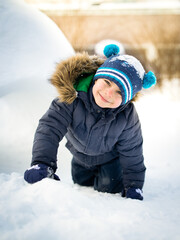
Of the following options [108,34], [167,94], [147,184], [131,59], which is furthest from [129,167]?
[108,34]

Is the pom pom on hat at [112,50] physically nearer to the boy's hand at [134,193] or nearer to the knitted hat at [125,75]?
the knitted hat at [125,75]

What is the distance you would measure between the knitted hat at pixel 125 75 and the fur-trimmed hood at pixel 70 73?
3.8 inches

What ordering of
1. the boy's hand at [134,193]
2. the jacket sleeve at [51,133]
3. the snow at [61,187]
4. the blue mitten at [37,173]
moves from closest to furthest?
1. the snow at [61,187]
2. the blue mitten at [37,173]
3. the jacket sleeve at [51,133]
4. the boy's hand at [134,193]

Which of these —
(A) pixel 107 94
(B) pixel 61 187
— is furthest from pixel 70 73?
(B) pixel 61 187

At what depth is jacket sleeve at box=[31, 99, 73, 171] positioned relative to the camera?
1176mm

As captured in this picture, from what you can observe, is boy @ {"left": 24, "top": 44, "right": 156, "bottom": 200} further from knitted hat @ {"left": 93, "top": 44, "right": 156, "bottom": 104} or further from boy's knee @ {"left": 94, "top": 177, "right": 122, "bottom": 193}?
boy's knee @ {"left": 94, "top": 177, "right": 122, "bottom": 193}

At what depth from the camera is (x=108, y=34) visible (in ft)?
23.0

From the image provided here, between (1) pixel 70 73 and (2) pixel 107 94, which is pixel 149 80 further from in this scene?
(1) pixel 70 73

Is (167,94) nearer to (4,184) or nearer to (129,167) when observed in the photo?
(129,167)

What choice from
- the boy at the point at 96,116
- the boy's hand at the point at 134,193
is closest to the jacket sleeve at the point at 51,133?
the boy at the point at 96,116

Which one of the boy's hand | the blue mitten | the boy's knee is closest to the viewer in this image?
the blue mitten

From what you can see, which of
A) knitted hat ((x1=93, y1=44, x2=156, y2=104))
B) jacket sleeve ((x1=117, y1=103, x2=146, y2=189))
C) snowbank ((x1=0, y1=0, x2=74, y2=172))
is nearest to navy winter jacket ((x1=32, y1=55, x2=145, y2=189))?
jacket sleeve ((x1=117, y1=103, x2=146, y2=189))

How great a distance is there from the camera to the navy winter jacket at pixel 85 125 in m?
1.24

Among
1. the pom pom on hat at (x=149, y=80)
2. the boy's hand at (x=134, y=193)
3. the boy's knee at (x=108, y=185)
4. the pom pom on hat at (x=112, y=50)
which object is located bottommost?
the boy's knee at (x=108, y=185)
